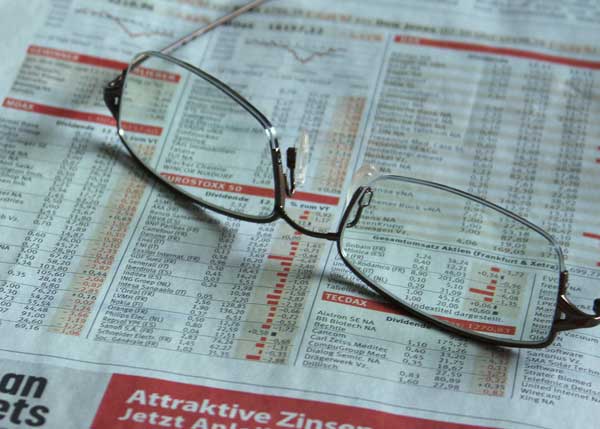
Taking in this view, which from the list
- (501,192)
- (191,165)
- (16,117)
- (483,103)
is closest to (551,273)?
(501,192)

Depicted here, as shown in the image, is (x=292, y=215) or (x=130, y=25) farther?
(x=130, y=25)

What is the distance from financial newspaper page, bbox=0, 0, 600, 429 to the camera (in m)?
0.69

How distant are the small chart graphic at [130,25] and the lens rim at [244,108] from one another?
8cm

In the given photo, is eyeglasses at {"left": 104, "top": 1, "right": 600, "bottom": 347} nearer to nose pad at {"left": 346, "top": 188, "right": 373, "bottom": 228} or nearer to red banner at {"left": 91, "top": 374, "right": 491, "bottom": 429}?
nose pad at {"left": 346, "top": 188, "right": 373, "bottom": 228}

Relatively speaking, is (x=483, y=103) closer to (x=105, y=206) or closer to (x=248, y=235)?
(x=248, y=235)

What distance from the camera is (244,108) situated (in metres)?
0.82

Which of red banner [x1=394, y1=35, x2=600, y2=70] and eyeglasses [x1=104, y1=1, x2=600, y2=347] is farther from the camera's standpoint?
red banner [x1=394, y1=35, x2=600, y2=70]

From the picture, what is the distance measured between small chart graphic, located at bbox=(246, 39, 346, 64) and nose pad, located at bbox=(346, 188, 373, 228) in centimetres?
26

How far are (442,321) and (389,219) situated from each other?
127 millimetres

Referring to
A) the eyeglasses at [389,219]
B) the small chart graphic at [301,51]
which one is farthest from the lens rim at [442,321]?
the small chart graphic at [301,51]

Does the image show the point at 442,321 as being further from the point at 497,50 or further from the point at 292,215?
the point at 497,50

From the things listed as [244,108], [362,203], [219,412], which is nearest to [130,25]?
[244,108]

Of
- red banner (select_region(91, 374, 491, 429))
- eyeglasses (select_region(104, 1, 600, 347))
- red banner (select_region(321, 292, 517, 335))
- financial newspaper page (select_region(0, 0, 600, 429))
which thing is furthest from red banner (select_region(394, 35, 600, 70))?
red banner (select_region(91, 374, 491, 429))

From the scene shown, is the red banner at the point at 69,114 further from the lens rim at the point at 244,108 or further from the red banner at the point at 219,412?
the red banner at the point at 219,412
